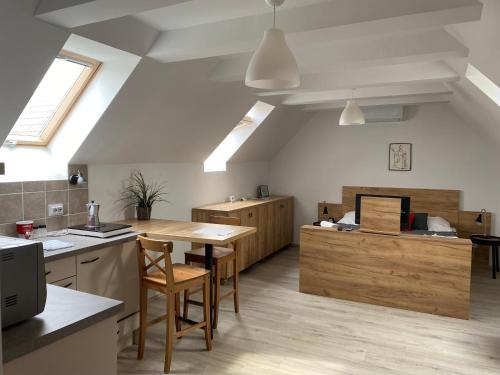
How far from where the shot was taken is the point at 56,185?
3240 millimetres

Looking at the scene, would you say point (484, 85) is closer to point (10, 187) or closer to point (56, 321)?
point (56, 321)

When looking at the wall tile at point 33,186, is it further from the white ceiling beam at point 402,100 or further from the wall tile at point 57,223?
the white ceiling beam at point 402,100

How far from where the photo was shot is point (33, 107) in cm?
320

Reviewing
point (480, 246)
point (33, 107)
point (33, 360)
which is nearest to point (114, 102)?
point (33, 107)

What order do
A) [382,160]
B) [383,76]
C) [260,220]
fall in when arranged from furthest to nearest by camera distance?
1. [382,160]
2. [260,220]
3. [383,76]

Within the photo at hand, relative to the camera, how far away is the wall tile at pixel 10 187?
284cm

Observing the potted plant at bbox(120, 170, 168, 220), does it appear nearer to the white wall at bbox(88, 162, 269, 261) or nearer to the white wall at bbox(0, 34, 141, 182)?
the white wall at bbox(88, 162, 269, 261)

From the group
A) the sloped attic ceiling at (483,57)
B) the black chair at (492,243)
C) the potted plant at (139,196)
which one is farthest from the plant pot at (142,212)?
the black chair at (492,243)

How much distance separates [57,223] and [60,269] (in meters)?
0.86

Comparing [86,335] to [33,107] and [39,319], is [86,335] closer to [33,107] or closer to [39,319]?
[39,319]

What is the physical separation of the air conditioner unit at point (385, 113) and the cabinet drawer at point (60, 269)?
4.87m

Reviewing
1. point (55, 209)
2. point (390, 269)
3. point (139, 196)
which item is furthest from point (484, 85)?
point (55, 209)

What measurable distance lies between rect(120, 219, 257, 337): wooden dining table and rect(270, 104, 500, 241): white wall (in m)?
3.57

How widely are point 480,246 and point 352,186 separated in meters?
2.05
